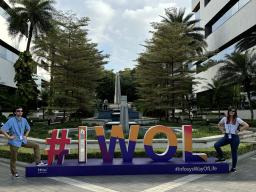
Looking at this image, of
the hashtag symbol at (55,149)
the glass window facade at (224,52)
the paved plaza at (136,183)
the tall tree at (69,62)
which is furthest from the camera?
the glass window facade at (224,52)

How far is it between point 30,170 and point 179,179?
3.67 metres

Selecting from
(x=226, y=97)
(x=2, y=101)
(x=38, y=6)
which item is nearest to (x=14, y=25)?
(x=38, y=6)

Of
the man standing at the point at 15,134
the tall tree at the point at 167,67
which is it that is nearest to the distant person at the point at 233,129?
the man standing at the point at 15,134

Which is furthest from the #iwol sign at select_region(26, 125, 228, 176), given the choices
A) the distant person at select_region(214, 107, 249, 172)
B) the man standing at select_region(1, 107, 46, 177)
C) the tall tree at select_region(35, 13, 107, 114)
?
the tall tree at select_region(35, 13, 107, 114)

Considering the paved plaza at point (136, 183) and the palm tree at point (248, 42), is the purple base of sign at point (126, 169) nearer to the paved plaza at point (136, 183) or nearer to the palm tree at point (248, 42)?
the paved plaza at point (136, 183)

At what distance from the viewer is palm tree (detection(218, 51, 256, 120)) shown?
32500 millimetres

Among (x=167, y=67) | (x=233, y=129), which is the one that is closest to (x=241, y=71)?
(x=167, y=67)

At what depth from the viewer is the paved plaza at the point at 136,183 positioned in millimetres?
9266

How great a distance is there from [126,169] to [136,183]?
106cm

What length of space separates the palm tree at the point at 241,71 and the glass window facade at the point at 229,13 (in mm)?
7557

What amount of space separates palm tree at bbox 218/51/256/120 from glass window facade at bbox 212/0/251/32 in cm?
756

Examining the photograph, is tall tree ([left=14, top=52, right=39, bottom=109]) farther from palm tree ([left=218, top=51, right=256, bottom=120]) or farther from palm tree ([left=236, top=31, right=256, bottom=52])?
palm tree ([left=236, top=31, right=256, bottom=52])

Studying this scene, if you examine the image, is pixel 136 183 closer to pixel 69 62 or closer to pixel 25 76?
pixel 69 62

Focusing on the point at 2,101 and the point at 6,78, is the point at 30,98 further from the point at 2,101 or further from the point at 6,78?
the point at 6,78
